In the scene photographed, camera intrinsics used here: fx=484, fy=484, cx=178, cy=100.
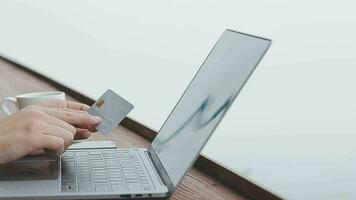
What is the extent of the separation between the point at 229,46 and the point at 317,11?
151 mm

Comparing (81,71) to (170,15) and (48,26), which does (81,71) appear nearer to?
(48,26)

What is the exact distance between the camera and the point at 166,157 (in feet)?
2.25

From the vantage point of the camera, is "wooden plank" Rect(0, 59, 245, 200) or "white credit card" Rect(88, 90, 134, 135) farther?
"white credit card" Rect(88, 90, 134, 135)

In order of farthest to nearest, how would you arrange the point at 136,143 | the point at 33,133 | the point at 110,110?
1. the point at 136,143
2. the point at 110,110
3. the point at 33,133

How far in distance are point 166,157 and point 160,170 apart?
0.9 inches

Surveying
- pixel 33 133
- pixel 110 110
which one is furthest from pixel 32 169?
pixel 110 110

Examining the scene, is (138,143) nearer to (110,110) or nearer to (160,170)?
(110,110)

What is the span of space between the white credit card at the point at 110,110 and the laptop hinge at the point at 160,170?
2.9 inches

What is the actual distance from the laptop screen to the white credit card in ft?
0.23

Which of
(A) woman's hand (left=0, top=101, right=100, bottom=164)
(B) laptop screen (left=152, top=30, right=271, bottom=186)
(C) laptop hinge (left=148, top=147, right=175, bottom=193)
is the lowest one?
(A) woman's hand (left=0, top=101, right=100, bottom=164)

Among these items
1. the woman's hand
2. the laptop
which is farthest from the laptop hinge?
the woman's hand

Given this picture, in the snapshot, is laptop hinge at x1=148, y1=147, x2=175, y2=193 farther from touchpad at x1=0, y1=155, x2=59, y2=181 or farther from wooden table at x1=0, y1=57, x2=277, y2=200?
touchpad at x1=0, y1=155, x2=59, y2=181

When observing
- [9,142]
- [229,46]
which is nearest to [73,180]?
[9,142]

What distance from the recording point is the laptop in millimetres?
597
